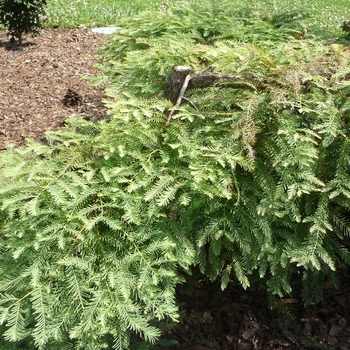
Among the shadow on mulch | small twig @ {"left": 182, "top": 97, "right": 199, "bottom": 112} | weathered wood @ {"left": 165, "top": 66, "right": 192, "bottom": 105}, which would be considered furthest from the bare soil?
the shadow on mulch

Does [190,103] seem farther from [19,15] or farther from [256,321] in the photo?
[19,15]

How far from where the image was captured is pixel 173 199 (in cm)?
286

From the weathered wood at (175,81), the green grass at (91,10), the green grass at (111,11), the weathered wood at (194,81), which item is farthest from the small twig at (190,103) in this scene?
the green grass at (91,10)

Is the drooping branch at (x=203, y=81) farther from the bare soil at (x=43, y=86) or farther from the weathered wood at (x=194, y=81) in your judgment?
the bare soil at (x=43, y=86)

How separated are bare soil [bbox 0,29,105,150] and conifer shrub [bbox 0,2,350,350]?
2440mm

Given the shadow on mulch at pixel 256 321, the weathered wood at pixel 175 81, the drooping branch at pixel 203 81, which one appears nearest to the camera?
the drooping branch at pixel 203 81

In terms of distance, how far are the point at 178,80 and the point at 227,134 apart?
0.53m

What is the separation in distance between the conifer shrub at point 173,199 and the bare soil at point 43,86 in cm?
244

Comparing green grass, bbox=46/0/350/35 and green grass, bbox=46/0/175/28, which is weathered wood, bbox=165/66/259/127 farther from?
green grass, bbox=46/0/175/28

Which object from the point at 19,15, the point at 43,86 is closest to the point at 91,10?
the point at 19,15

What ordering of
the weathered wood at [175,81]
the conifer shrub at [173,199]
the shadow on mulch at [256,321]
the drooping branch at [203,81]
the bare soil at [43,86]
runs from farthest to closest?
the bare soil at [43,86] → the shadow on mulch at [256,321] → the weathered wood at [175,81] → the drooping branch at [203,81] → the conifer shrub at [173,199]

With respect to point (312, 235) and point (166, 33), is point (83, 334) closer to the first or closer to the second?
point (312, 235)

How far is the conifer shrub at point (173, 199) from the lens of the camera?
2.59m

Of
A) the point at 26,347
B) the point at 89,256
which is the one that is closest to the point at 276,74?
the point at 89,256
